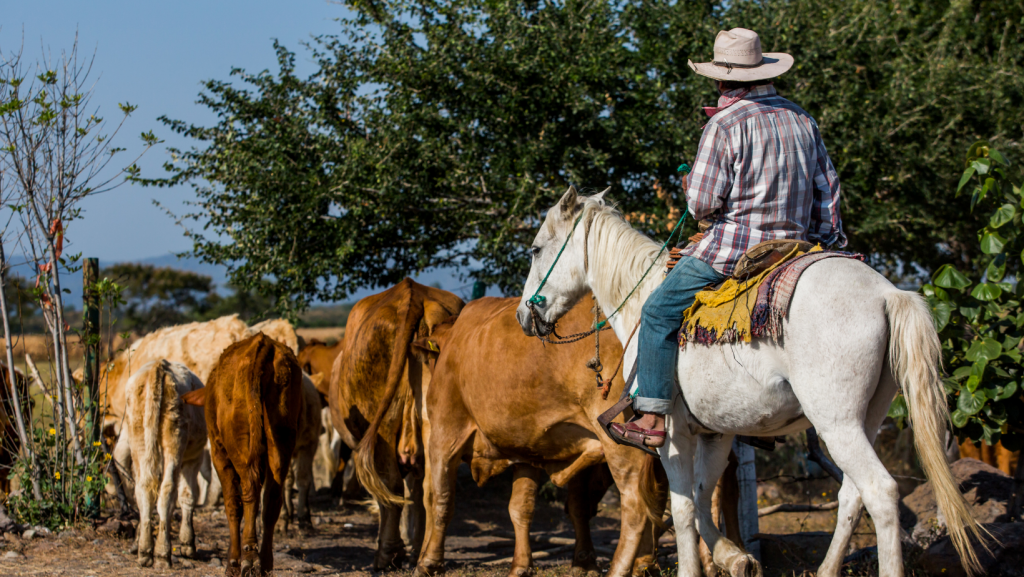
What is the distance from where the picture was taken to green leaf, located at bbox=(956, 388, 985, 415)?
17.0 ft

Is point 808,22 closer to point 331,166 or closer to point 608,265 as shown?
point 331,166

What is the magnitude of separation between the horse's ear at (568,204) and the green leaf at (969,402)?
298 cm

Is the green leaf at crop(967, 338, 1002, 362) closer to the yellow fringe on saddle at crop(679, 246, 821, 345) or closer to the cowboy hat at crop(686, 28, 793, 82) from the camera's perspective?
the yellow fringe on saddle at crop(679, 246, 821, 345)

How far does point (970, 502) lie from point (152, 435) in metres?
6.64

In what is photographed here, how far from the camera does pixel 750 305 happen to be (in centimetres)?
341

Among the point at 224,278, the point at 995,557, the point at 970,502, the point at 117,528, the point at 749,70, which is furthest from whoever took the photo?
the point at 224,278

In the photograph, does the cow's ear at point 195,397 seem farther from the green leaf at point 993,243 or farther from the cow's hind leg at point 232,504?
the green leaf at point 993,243

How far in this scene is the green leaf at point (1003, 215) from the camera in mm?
5129

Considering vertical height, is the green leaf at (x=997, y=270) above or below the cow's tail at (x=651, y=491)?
above

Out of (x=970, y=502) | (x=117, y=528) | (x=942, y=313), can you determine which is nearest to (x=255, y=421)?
(x=117, y=528)

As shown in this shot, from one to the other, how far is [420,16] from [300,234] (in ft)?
9.81

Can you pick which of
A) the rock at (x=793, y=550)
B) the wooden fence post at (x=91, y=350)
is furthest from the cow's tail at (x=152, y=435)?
the rock at (x=793, y=550)

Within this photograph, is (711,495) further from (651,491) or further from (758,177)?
(758,177)

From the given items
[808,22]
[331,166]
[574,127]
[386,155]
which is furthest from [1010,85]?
[331,166]
